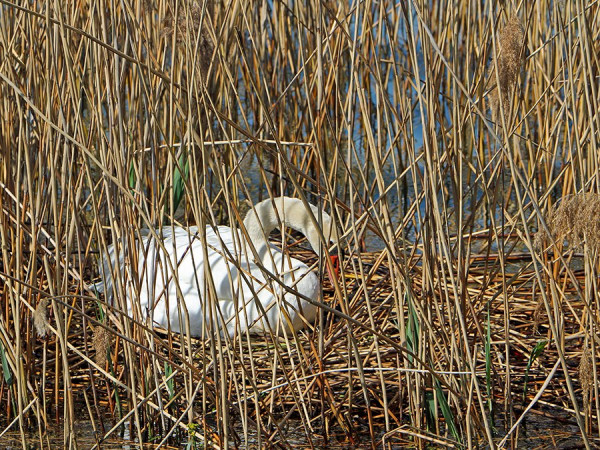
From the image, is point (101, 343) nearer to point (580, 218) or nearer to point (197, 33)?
point (197, 33)

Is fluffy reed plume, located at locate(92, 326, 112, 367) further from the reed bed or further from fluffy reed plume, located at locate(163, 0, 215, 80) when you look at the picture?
fluffy reed plume, located at locate(163, 0, 215, 80)

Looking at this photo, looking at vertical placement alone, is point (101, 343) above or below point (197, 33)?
below

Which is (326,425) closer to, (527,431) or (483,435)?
(483,435)

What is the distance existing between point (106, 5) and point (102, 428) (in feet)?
3.77

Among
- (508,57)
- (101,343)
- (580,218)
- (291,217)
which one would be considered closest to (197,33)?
(508,57)

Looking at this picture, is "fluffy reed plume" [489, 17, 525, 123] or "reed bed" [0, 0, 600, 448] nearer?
"fluffy reed plume" [489, 17, 525, 123]

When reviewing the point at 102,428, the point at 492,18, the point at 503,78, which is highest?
the point at 492,18

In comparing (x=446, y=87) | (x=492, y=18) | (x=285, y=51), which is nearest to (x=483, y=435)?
(x=492, y=18)

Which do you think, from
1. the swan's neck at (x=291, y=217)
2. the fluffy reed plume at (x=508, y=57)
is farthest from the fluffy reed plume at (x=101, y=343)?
the swan's neck at (x=291, y=217)

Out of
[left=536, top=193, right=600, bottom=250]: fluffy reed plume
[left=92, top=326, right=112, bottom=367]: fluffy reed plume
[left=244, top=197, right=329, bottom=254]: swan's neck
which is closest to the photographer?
[left=536, top=193, right=600, bottom=250]: fluffy reed plume

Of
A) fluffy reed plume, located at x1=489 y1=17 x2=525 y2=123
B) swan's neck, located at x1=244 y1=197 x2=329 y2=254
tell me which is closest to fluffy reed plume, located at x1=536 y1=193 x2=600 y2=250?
fluffy reed plume, located at x1=489 y1=17 x2=525 y2=123

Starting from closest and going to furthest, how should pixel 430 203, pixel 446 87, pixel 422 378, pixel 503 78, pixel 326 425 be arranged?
pixel 503 78 < pixel 430 203 < pixel 422 378 < pixel 326 425 < pixel 446 87

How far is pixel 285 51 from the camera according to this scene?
181 inches

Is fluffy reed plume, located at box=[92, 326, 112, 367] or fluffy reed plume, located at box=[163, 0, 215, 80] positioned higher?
fluffy reed plume, located at box=[163, 0, 215, 80]
